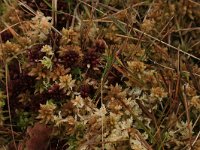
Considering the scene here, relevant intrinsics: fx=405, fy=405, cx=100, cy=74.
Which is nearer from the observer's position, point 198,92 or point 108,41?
point 198,92

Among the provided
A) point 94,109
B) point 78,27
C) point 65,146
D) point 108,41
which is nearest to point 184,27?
point 108,41

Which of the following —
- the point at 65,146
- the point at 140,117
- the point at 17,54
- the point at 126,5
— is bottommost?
the point at 65,146

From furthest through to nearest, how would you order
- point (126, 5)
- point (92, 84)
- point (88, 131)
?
1. point (126, 5)
2. point (92, 84)
3. point (88, 131)

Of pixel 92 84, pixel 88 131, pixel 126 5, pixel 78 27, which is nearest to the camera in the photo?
pixel 88 131

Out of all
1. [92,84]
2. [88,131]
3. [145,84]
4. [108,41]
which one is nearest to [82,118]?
[88,131]

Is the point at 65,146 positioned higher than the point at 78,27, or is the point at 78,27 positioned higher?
the point at 78,27

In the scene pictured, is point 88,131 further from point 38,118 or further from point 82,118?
point 38,118

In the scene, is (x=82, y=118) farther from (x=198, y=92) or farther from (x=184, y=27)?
(x=184, y=27)
